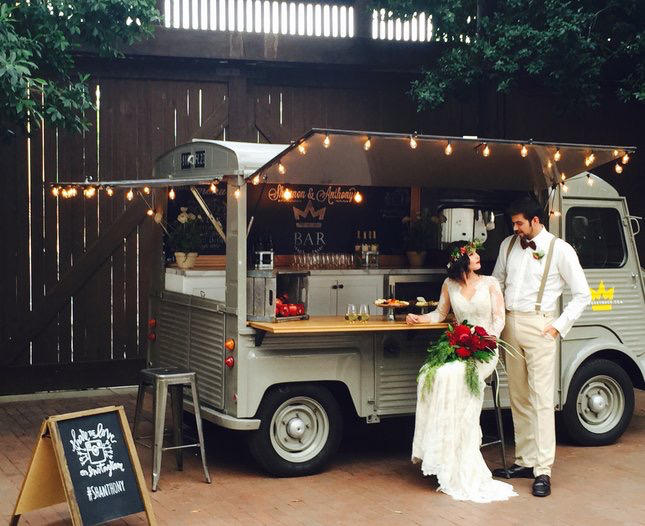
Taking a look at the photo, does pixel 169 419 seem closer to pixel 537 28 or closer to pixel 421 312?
pixel 421 312

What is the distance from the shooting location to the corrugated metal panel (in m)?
7.92

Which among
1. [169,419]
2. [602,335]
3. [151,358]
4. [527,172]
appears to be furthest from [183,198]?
[602,335]

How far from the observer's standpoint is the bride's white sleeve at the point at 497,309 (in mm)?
7707

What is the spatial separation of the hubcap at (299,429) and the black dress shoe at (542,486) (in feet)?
5.35

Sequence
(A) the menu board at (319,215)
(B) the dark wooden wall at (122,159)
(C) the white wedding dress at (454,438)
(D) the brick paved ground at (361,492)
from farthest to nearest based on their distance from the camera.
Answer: (B) the dark wooden wall at (122,159) → (A) the menu board at (319,215) → (C) the white wedding dress at (454,438) → (D) the brick paved ground at (361,492)

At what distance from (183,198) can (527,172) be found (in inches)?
122

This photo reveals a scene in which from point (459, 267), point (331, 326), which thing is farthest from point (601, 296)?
point (331, 326)

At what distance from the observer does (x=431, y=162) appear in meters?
Answer: 8.38

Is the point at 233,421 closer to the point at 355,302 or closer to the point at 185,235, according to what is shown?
the point at 185,235

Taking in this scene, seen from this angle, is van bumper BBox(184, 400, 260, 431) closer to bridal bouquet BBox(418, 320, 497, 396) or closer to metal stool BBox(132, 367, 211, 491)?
metal stool BBox(132, 367, 211, 491)

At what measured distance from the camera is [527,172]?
8.67 meters

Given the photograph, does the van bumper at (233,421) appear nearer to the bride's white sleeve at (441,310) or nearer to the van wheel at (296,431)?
the van wheel at (296,431)

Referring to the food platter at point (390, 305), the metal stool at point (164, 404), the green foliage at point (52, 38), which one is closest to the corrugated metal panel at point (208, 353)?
the metal stool at point (164, 404)

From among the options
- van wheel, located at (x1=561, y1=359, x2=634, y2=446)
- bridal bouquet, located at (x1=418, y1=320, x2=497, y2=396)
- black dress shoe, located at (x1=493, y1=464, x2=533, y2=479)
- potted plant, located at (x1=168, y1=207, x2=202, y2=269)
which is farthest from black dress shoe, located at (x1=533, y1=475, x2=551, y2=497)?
potted plant, located at (x1=168, y1=207, x2=202, y2=269)
